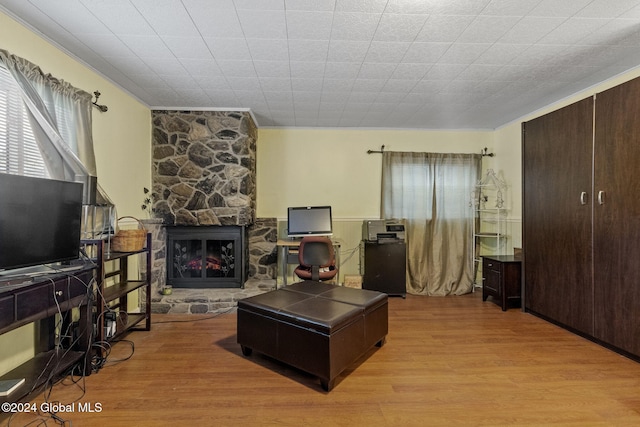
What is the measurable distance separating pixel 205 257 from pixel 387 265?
8.04 ft

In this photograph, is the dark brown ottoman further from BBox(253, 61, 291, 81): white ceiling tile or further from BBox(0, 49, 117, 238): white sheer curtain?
BBox(253, 61, 291, 81): white ceiling tile

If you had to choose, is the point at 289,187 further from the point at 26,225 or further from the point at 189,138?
the point at 26,225

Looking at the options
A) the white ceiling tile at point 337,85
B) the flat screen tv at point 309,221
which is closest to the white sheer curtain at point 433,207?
the flat screen tv at point 309,221

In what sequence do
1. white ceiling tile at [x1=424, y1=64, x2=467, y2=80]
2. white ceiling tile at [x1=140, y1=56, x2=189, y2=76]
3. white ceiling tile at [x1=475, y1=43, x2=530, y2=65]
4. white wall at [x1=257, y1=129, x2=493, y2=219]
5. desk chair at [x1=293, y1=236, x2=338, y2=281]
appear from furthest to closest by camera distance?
white wall at [x1=257, y1=129, x2=493, y2=219]
desk chair at [x1=293, y1=236, x2=338, y2=281]
white ceiling tile at [x1=424, y1=64, x2=467, y2=80]
white ceiling tile at [x1=140, y1=56, x2=189, y2=76]
white ceiling tile at [x1=475, y1=43, x2=530, y2=65]

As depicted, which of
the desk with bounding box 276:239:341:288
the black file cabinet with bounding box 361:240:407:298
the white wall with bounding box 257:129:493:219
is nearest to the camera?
the desk with bounding box 276:239:341:288

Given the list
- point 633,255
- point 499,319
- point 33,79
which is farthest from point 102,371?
point 633,255

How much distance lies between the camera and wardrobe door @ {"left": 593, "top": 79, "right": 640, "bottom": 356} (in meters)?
2.18

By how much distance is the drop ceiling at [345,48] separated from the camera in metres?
1.83

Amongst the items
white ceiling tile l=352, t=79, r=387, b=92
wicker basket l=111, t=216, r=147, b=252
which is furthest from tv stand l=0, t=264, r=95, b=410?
white ceiling tile l=352, t=79, r=387, b=92

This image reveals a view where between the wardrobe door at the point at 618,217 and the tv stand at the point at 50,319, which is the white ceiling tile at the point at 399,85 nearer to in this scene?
the wardrobe door at the point at 618,217

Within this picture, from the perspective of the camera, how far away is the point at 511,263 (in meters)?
3.41

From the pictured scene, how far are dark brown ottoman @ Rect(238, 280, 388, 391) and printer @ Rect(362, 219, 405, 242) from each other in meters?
1.52

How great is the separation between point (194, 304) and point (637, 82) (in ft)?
14.7

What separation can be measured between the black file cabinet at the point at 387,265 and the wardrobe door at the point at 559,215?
140 centimetres
